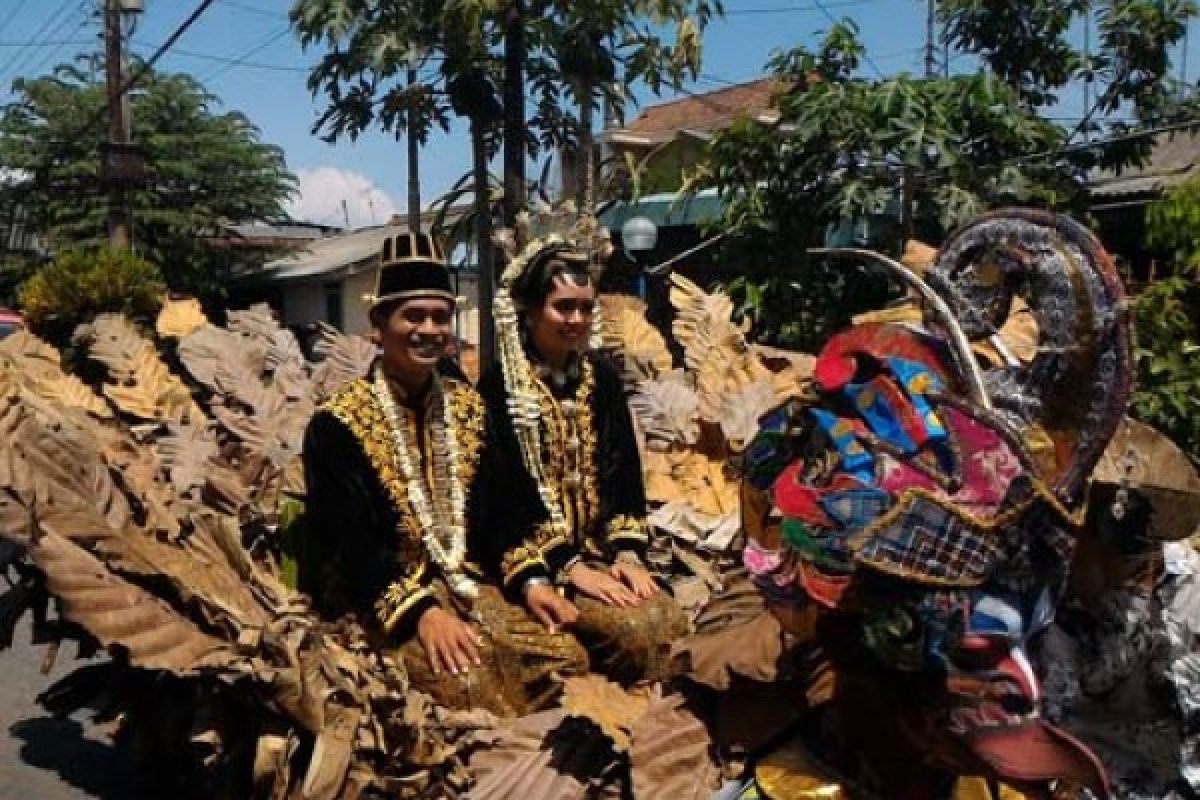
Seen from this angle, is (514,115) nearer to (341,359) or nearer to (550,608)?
(341,359)

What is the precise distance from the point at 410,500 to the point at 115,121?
14757 millimetres

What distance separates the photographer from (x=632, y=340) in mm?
4062

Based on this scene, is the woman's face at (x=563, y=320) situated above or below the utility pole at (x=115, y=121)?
below

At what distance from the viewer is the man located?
256 centimetres

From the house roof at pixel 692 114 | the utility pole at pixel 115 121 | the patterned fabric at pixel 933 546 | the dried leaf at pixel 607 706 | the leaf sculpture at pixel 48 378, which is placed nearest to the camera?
the patterned fabric at pixel 933 546

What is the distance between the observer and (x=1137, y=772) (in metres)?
1.74

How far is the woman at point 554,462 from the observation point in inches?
109

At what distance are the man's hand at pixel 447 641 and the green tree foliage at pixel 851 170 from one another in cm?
318

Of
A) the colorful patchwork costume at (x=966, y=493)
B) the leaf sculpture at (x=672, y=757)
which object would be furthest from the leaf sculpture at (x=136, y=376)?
the colorful patchwork costume at (x=966, y=493)

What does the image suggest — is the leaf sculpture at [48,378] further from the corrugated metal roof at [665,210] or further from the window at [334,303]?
the window at [334,303]

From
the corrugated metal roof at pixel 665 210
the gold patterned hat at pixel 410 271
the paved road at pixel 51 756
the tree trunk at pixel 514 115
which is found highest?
the tree trunk at pixel 514 115

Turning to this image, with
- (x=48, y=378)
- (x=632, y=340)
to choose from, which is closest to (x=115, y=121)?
(x=48, y=378)

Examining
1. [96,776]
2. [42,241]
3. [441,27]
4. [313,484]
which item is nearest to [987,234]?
[313,484]

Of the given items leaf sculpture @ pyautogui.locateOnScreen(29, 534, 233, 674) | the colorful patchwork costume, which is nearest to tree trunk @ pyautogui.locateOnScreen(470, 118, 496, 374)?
leaf sculpture @ pyautogui.locateOnScreen(29, 534, 233, 674)
